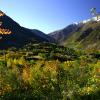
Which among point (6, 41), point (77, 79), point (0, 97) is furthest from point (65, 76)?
point (6, 41)

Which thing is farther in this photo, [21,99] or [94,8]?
[94,8]

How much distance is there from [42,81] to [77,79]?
9.45 feet

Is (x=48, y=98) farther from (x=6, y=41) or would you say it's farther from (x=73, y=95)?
(x=6, y=41)

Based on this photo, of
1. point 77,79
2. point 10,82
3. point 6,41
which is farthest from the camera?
point 6,41

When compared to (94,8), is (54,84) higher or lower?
lower

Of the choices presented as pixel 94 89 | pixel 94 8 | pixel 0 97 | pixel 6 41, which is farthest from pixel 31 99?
pixel 6 41

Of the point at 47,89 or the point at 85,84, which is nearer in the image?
the point at 47,89

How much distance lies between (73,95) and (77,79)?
17.3 feet

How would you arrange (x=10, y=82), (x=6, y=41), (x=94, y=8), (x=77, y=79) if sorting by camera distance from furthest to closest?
1. (x=6, y=41)
2. (x=94, y=8)
3. (x=77, y=79)
4. (x=10, y=82)

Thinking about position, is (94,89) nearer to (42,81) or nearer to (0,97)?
(42,81)

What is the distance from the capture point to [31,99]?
21688mm

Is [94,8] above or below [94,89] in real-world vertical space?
above

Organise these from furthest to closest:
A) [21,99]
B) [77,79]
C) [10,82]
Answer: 1. [77,79]
2. [10,82]
3. [21,99]

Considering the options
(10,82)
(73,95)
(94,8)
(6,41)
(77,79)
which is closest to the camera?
(73,95)
